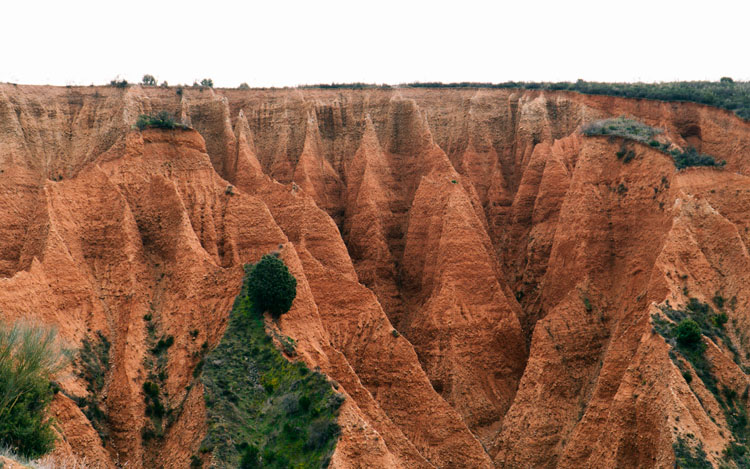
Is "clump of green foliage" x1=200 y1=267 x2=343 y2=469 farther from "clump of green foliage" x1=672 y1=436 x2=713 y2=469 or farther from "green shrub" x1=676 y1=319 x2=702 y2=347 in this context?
"green shrub" x1=676 y1=319 x2=702 y2=347

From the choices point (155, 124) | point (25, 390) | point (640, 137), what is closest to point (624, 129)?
point (640, 137)

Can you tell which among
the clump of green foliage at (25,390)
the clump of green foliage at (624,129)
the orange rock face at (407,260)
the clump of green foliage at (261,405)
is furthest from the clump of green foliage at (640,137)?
the clump of green foliage at (25,390)

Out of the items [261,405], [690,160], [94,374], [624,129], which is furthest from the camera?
[624,129]

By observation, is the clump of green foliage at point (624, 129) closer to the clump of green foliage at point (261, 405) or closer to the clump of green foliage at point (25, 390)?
the clump of green foliage at point (261, 405)

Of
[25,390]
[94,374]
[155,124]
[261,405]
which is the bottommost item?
[261,405]

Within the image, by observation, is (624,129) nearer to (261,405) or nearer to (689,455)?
(689,455)

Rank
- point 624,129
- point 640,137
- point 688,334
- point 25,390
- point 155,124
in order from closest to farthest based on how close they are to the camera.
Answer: point 25,390 < point 688,334 < point 155,124 < point 640,137 < point 624,129

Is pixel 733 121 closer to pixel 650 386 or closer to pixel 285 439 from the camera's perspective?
pixel 650 386
